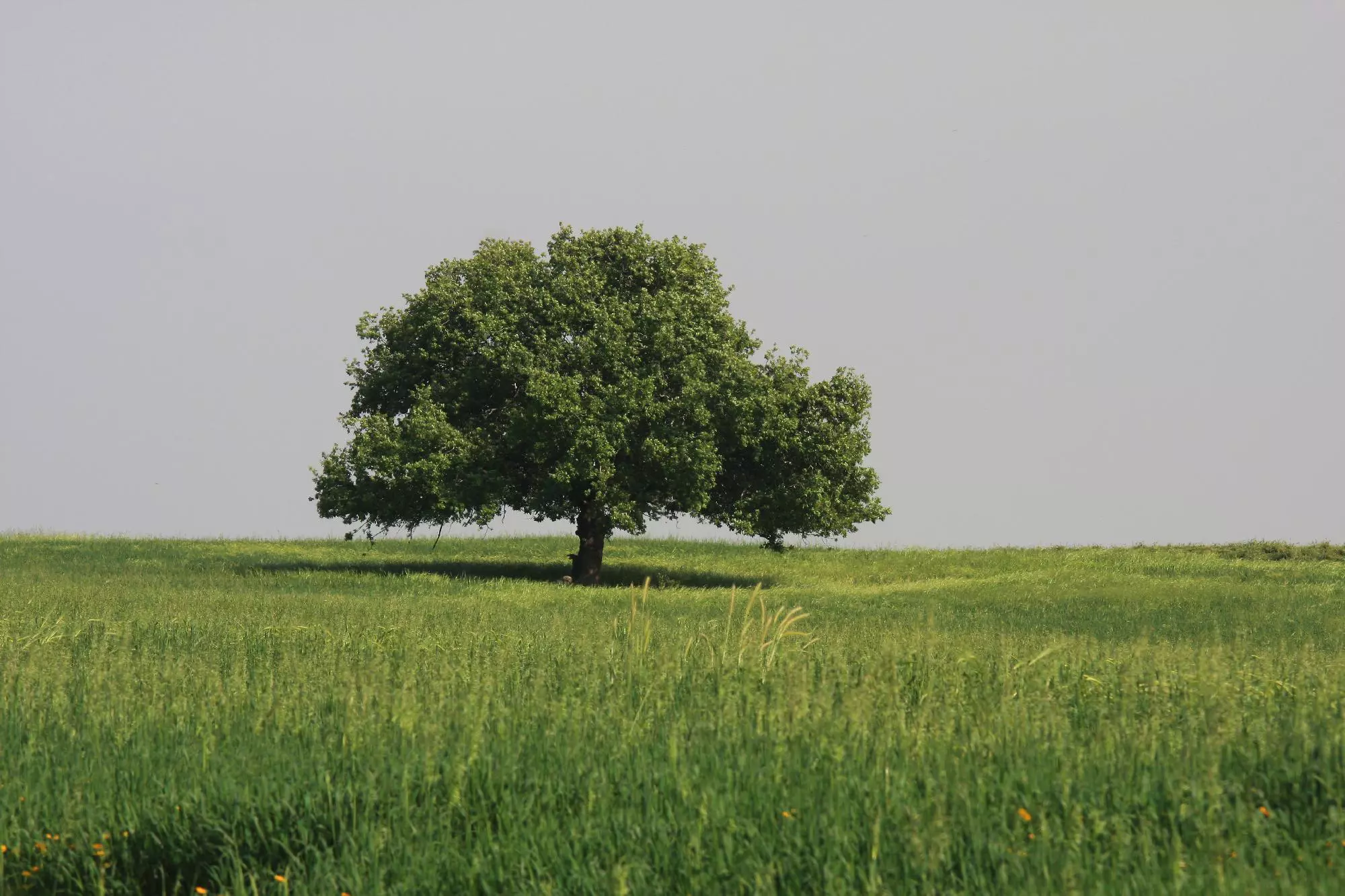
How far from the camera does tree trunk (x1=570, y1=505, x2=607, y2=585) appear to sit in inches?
1495

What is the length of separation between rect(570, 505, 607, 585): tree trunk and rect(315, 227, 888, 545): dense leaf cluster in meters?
0.17

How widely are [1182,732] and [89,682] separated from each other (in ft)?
30.7

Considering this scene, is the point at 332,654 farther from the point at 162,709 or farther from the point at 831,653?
the point at 831,653

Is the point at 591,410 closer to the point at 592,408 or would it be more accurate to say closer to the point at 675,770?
the point at 592,408

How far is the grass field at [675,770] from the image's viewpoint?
585 cm

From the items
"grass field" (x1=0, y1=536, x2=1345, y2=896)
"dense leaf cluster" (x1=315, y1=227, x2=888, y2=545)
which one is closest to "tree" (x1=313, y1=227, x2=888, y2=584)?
"dense leaf cluster" (x1=315, y1=227, x2=888, y2=545)

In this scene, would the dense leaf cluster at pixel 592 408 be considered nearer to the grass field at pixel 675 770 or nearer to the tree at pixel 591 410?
the tree at pixel 591 410

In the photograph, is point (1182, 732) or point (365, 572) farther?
point (365, 572)

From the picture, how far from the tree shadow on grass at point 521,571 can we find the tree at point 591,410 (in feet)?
6.35

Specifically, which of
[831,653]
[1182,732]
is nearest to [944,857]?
[1182,732]

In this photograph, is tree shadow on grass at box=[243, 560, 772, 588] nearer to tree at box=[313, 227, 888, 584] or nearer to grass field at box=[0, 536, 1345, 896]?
tree at box=[313, 227, 888, 584]

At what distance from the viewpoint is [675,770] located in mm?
6957

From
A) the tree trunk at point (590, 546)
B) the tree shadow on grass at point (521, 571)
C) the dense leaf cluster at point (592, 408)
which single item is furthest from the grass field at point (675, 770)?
the tree shadow on grass at point (521, 571)

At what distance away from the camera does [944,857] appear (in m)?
5.53
